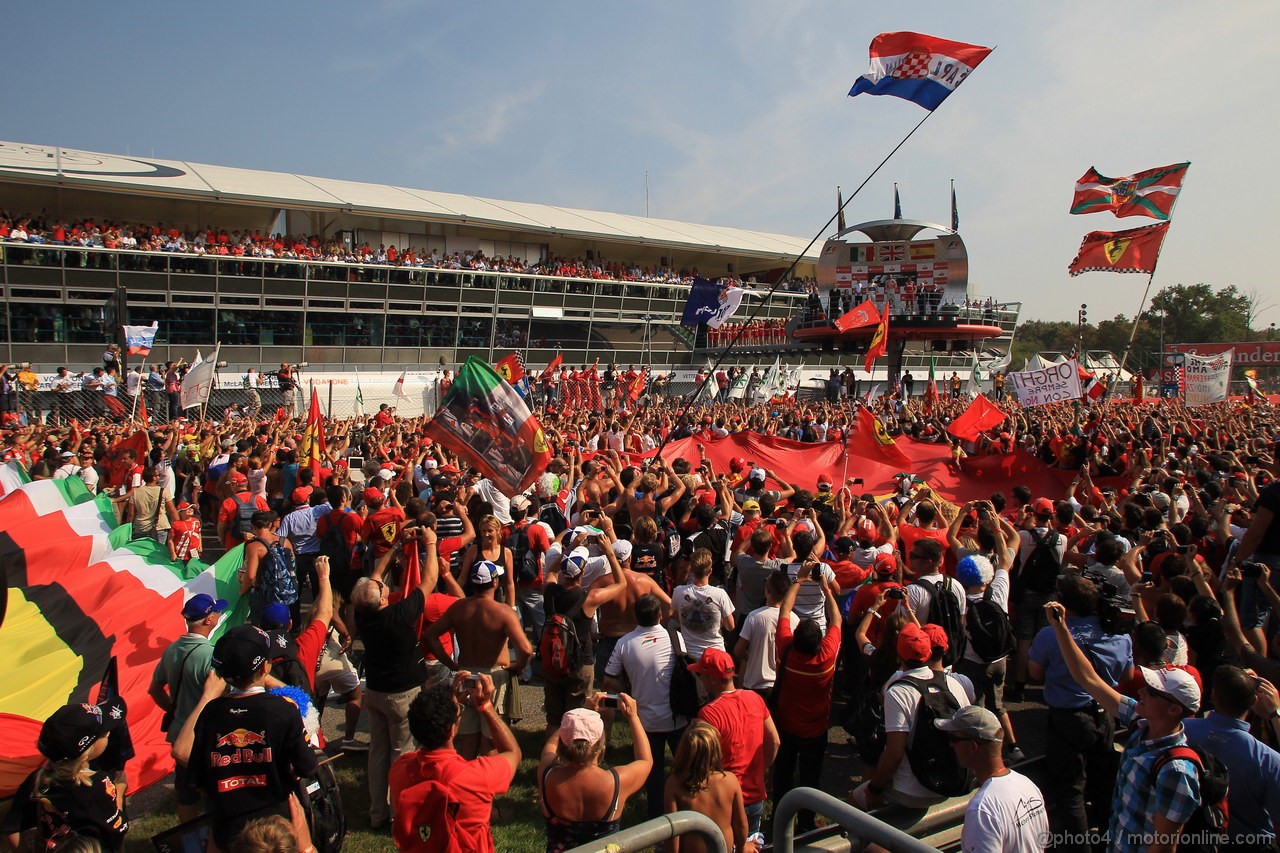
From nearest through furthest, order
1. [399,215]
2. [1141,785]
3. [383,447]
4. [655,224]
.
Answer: [1141,785] → [383,447] → [399,215] → [655,224]

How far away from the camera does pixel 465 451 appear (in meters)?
8.16

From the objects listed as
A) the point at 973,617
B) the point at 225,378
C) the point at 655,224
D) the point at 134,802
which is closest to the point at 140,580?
the point at 134,802

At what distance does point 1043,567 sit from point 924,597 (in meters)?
2.22

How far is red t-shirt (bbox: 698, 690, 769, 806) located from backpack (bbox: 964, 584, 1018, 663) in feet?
6.65

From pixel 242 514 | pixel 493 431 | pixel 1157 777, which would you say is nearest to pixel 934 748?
pixel 1157 777

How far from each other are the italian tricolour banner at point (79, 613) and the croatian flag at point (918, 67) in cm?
1017

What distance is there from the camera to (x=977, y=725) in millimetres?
3242

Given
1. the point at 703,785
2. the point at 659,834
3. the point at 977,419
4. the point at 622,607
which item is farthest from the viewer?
the point at 977,419

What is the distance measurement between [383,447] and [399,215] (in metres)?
25.3

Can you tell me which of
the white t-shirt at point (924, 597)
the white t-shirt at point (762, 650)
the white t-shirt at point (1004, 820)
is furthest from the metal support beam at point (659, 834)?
the white t-shirt at point (924, 597)

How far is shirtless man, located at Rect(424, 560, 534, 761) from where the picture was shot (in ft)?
16.7

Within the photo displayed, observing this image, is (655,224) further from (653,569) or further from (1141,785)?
(1141,785)

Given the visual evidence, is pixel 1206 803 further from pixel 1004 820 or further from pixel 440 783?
pixel 440 783

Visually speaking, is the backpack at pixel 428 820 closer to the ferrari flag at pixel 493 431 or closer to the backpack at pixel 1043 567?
the ferrari flag at pixel 493 431
